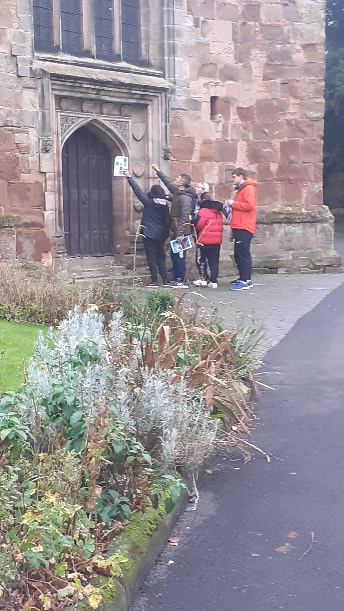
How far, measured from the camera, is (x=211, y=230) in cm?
1338

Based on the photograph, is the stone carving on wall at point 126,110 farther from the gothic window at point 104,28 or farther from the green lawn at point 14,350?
the green lawn at point 14,350

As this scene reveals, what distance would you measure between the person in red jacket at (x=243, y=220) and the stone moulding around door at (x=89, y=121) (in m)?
2.02

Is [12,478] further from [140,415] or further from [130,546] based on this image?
[140,415]

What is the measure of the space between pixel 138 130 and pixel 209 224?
7.58ft

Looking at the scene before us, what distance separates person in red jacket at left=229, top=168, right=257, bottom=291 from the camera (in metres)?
13.5

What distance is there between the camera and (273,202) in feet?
52.1

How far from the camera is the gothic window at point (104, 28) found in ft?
45.5

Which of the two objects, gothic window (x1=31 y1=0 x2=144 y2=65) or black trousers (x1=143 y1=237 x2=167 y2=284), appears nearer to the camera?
gothic window (x1=31 y1=0 x2=144 y2=65)

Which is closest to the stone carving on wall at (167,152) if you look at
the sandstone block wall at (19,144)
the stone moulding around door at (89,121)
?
the stone moulding around door at (89,121)

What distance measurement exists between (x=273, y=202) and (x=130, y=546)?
1263cm

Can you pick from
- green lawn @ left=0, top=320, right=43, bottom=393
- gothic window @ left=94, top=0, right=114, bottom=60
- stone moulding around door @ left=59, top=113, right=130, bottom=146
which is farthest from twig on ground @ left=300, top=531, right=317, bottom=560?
gothic window @ left=94, top=0, right=114, bottom=60

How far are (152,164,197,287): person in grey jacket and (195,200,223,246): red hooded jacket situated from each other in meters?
0.21

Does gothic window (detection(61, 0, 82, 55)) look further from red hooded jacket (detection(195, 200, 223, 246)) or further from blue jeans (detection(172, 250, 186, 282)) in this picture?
blue jeans (detection(172, 250, 186, 282))

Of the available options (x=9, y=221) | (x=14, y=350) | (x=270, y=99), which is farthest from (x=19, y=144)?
(x=14, y=350)
